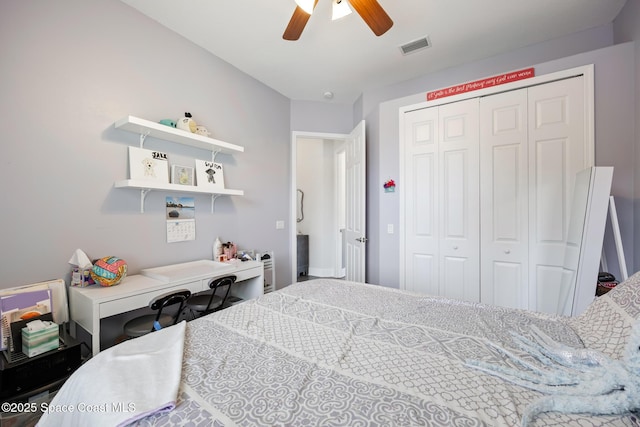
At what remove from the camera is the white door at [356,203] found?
9.77 ft

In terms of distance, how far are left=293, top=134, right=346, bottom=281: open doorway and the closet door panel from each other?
2.09 metres

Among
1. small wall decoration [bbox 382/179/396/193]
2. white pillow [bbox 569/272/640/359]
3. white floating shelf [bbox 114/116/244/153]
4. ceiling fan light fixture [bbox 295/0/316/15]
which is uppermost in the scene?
ceiling fan light fixture [bbox 295/0/316/15]

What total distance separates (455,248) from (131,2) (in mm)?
Answer: 3402

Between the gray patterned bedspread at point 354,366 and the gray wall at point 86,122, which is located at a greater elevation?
the gray wall at point 86,122

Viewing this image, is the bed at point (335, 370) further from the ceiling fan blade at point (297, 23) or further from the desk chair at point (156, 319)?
the ceiling fan blade at point (297, 23)

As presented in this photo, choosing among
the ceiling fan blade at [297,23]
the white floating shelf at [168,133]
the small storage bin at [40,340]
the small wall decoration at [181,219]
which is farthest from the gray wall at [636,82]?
the small storage bin at [40,340]

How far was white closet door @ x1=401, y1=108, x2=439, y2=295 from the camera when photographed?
263cm

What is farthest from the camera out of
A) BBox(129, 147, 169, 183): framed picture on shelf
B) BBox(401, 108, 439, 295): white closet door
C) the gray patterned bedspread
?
BBox(401, 108, 439, 295): white closet door

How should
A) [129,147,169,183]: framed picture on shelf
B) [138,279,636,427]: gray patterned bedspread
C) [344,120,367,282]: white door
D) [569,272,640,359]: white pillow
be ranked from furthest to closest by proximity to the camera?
[344,120,367,282]: white door, [129,147,169,183]: framed picture on shelf, [569,272,640,359]: white pillow, [138,279,636,427]: gray patterned bedspread

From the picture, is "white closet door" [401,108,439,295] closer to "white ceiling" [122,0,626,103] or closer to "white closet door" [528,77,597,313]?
"white ceiling" [122,0,626,103]

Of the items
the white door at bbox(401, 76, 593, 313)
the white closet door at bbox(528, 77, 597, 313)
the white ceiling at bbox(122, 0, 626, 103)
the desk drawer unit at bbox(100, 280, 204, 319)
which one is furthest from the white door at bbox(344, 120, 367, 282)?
the desk drawer unit at bbox(100, 280, 204, 319)

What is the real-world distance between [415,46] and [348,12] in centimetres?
107

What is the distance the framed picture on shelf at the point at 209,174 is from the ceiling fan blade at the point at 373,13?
177 centimetres

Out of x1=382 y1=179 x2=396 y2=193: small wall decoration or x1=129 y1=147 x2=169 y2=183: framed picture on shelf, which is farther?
x1=382 y1=179 x2=396 y2=193: small wall decoration
